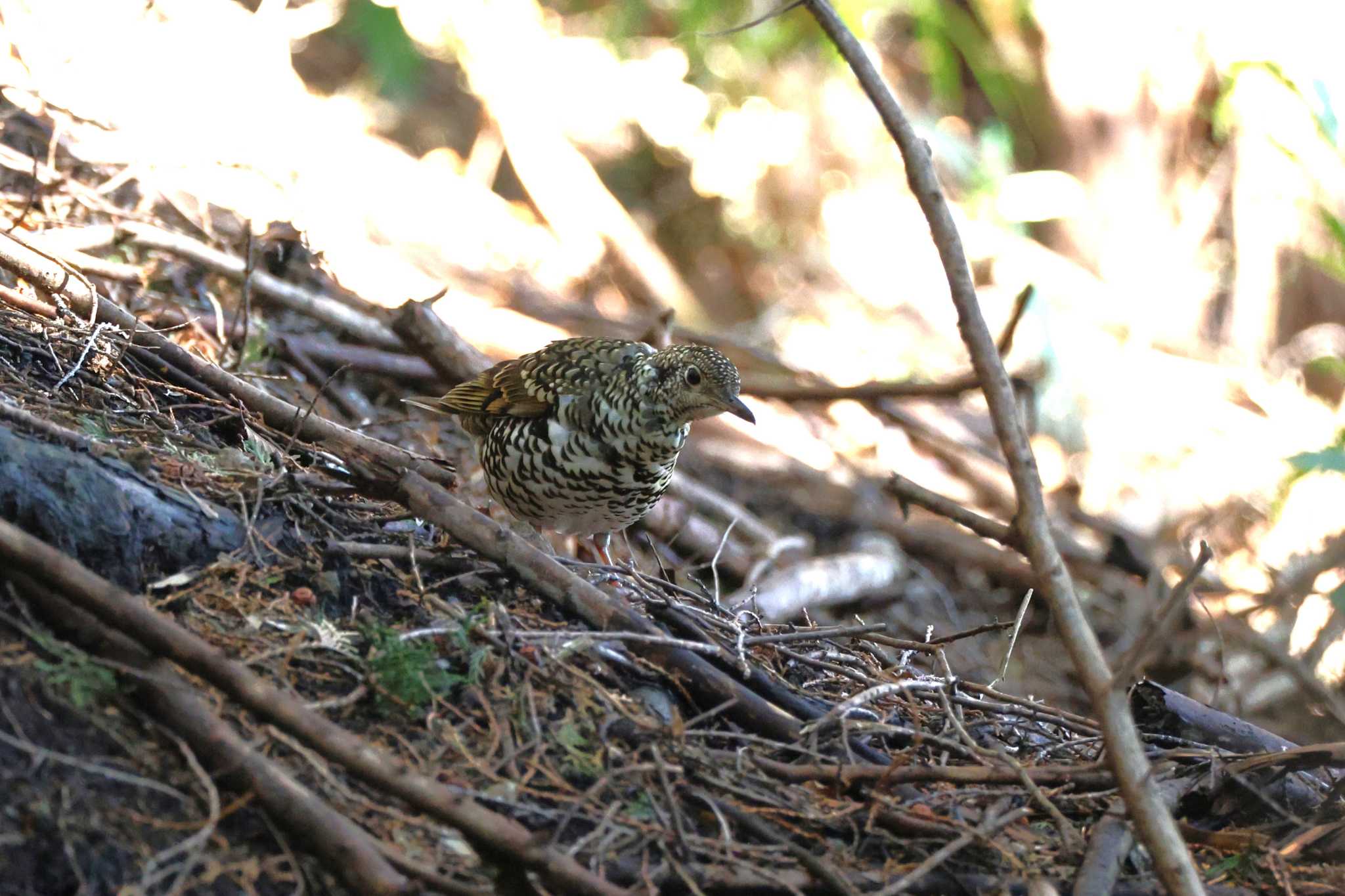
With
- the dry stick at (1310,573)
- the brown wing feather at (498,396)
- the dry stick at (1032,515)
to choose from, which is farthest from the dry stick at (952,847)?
the dry stick at (1310,573)

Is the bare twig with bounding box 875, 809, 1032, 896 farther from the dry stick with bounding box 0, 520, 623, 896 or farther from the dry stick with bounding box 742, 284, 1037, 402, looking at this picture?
the dry stick with bounding box 742, 284, 1037, 402

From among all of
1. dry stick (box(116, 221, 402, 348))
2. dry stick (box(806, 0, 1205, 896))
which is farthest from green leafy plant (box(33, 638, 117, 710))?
dry stick (box(116, 221, 402, 348))

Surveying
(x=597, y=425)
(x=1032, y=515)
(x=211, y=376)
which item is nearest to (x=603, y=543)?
(x=597, y=425)

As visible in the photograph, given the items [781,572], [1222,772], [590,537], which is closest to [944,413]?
[781,572]

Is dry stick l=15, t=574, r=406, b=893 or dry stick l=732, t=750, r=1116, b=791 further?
dry stick l=732, t=750, r=1116, b=791

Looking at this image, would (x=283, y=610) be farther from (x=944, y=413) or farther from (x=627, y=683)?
(x=944, y=413)

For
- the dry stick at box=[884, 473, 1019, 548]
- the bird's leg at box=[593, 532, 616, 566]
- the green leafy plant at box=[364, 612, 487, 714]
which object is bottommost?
the bird's leg at box=[593, 532, 616, 566]

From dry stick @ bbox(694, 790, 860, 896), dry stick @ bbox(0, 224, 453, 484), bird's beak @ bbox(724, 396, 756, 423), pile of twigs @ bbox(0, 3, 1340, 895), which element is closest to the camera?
pile of twigs @ bbox(0, 3, 1340, 895)

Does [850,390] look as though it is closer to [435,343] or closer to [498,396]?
[435,343]
